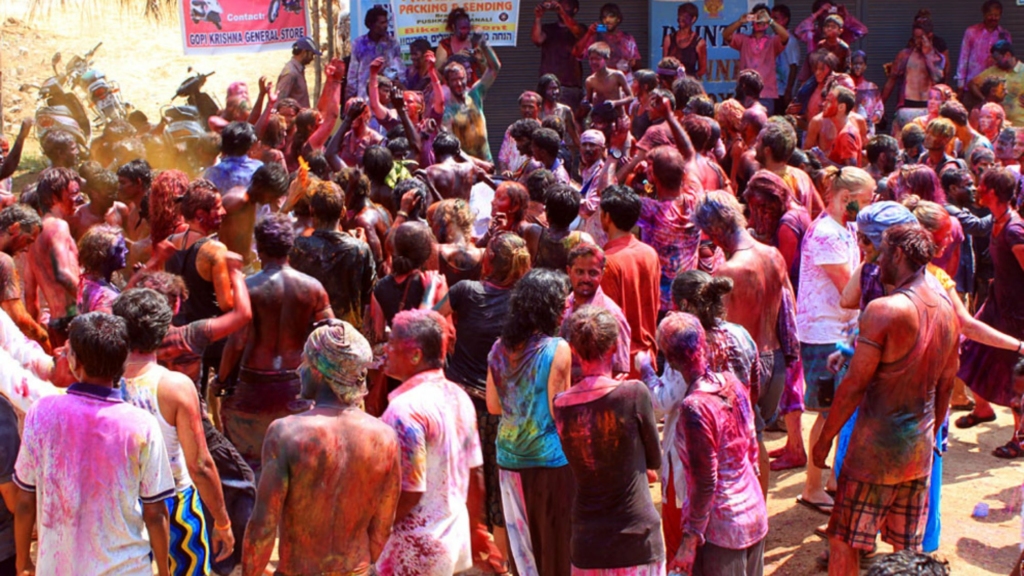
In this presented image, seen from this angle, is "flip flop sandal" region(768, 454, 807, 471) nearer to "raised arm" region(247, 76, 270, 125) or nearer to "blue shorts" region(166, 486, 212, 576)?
"blue shorts" region(166, 486, 212, 576)

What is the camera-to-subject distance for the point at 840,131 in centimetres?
1055

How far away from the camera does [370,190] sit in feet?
26.3

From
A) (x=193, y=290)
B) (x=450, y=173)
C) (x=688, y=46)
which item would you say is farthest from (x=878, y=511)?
(x=688, y=46)

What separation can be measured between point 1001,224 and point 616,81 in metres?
6.00

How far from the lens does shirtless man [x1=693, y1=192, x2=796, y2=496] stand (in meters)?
5.89

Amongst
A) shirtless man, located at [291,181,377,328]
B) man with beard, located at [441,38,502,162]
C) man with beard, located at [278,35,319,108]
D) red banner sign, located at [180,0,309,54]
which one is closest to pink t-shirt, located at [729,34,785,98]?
man with beard, located at [441,38,502,162]

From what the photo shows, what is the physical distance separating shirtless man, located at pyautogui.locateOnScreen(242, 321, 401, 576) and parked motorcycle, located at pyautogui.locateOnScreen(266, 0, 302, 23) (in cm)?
1008

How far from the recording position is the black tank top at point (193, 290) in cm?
601

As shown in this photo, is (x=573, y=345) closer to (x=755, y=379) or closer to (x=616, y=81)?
(x=755, y=379)

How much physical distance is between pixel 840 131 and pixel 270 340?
678 centimetres

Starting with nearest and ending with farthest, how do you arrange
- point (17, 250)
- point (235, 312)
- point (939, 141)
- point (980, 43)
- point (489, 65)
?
point (235, 312) < point (17, 250) < point (939, 141) < point (489, 65) < point (980, 43)

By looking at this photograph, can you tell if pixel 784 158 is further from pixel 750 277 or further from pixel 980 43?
pixel 980 43

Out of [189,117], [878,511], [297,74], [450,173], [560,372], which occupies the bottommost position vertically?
[878,511]

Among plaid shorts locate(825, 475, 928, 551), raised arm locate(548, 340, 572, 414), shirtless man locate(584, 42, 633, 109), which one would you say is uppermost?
shirtless man locate(584, 42, 633, 109)
